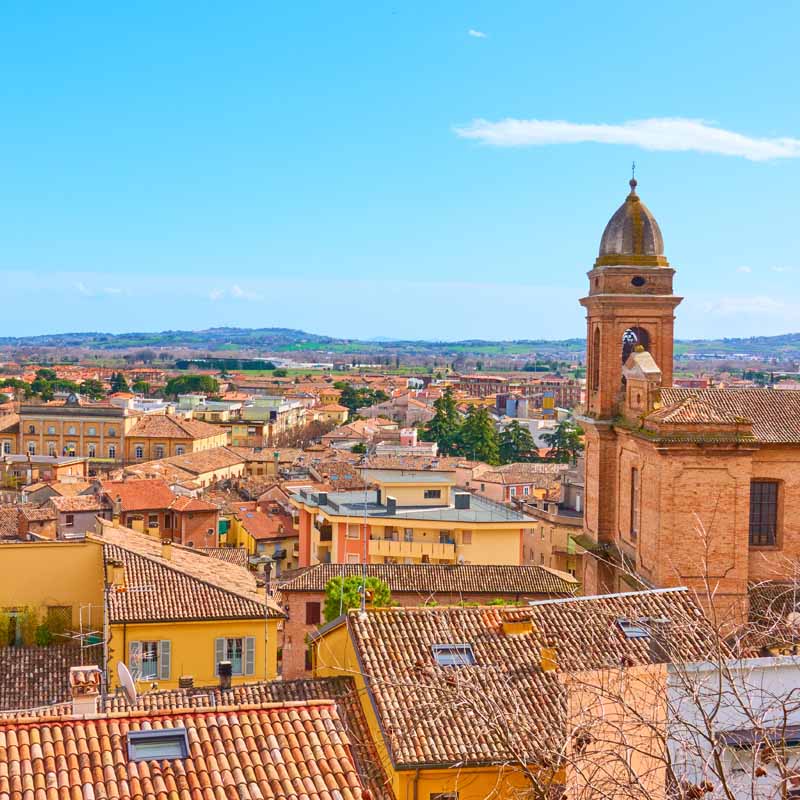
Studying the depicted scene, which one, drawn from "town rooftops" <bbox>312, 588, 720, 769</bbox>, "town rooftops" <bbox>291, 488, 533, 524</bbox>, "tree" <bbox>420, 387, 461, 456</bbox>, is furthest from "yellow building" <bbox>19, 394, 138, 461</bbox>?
"town rooftops" <bbox>312, 588, 720, 769</bbox>

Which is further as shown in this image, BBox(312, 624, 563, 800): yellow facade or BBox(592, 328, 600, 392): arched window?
BBox(592, 328, 600, 392): arched window

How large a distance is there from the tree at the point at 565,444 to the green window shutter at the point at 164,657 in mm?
67532

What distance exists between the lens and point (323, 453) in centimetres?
8250

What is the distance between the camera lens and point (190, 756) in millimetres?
9172

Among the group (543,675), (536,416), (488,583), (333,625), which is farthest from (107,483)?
(536,416)

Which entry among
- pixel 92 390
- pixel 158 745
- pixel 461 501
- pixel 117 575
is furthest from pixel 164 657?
pixel 92 390

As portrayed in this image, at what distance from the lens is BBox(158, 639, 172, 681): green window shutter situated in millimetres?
21188

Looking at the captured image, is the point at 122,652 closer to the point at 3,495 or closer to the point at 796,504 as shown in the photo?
the point at 796,504

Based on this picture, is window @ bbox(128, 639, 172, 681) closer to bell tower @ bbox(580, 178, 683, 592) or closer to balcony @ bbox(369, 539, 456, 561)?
bell tower @ bbox(580, 178, 683, 592)

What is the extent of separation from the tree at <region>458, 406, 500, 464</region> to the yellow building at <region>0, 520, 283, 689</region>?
2692 inches

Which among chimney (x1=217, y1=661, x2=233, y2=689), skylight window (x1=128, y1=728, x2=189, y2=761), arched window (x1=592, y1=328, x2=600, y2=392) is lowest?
chimney (x1=217, y1=661, x2=233, y2=689)

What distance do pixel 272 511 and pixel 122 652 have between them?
33.6m

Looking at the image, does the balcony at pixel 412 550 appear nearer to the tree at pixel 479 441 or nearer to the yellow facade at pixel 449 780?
the yellow facade at pixel 449 780

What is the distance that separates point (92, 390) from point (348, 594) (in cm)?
12794
